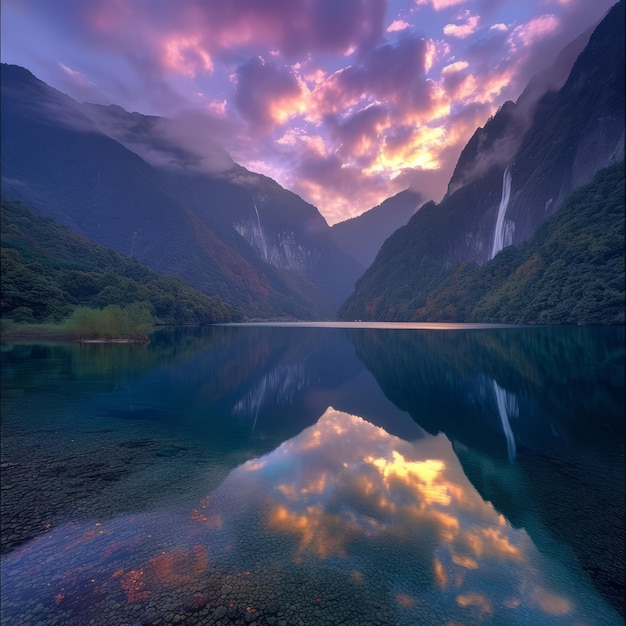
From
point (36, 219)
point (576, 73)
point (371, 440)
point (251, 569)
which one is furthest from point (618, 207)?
point (36, 219)

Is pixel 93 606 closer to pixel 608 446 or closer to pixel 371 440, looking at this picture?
pixel 371 440

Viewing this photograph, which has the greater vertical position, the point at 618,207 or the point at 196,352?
the point at 618,207

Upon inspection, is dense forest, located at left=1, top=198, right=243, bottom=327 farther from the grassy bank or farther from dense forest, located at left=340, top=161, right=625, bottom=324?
dense forest, located at left=340, top=161, right=625, bottom=324

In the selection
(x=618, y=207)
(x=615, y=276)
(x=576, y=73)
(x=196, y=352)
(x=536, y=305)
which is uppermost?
(x=576, y=73)

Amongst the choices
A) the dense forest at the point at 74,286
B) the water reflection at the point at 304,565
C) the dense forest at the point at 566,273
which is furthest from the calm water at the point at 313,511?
the dense forest at the point at 566,273

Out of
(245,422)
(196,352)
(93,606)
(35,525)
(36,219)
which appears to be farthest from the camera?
(36,219)

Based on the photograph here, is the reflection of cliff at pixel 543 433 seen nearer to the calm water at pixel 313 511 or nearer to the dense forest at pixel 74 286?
the calm water at pixel 313 511

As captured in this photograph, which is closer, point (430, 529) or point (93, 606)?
point (93, 606)

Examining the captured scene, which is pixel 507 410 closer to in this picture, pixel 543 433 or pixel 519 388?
pixel 543 433

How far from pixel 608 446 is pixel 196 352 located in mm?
47989

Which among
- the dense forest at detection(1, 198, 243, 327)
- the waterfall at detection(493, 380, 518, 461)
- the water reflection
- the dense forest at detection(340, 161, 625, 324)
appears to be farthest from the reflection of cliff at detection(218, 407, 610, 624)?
the dense forest at detection(340, 161, 625, 324)

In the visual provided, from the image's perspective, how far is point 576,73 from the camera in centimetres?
18000

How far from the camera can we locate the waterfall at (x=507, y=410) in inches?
617

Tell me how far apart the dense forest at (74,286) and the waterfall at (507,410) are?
216 feet
